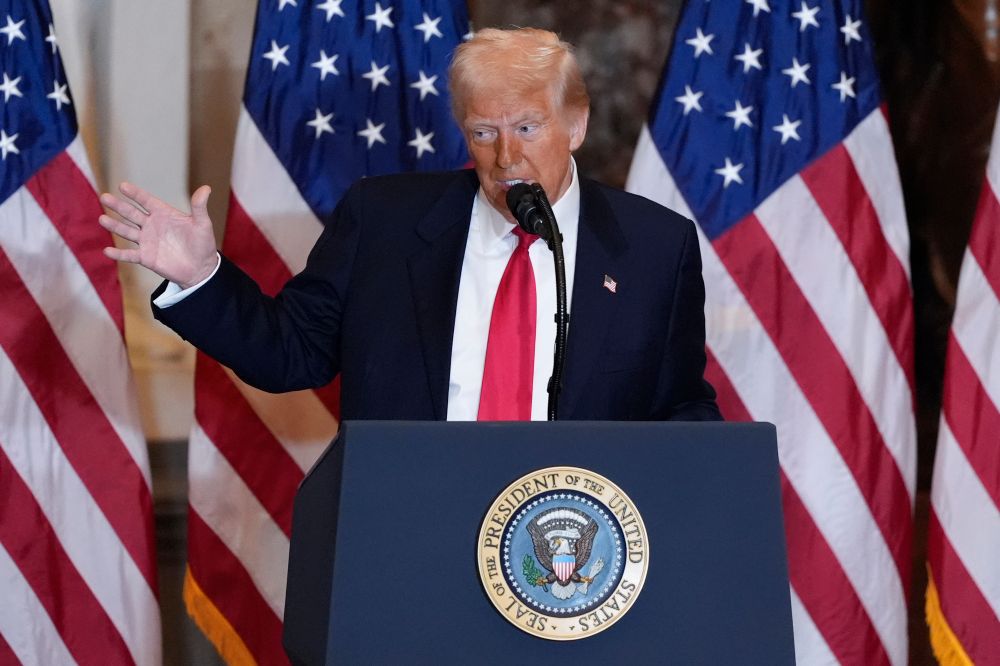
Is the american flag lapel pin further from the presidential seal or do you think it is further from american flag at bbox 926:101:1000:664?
american flag at bbox 926:101:1000:664

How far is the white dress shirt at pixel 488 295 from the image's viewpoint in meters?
1.80

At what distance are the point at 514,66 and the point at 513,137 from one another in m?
0.10

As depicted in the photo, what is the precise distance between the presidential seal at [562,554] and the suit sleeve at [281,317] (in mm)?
680

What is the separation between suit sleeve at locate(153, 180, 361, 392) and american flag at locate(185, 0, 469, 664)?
0.76 m

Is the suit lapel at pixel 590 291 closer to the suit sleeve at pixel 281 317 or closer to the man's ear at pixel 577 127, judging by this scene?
the man's ear at pixel 577 127

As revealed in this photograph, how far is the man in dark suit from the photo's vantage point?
Answer: 5.89 feet

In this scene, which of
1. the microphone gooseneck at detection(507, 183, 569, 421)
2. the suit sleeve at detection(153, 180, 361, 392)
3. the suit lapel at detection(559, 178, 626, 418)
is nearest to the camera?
the microphone gooseneck at detection(507, 183, 569, 421)

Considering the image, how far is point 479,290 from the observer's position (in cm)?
190

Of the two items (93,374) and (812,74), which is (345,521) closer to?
(93,374)

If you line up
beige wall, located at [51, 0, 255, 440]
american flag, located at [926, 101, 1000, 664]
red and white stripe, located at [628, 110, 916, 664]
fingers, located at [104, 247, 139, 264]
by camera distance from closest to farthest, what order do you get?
fingers, located at [104, 247, 139, 264] < american flag, located at [926, 101, 1000, 664] < red and white stripe, located at [628, 110, 916, 664] < beige wall, located at [51, 0, 255, 440]

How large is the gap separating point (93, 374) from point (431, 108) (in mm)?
931

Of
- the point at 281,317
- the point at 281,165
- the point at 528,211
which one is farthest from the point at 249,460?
the point at 528,211

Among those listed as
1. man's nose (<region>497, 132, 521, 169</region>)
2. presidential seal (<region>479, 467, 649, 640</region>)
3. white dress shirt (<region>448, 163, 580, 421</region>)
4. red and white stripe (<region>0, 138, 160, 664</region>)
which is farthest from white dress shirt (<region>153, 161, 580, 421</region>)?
red and white stripe (<region>0, 138, 160, 664</region>)

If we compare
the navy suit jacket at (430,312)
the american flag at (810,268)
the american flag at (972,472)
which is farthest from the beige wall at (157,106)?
the american flag at (972,472)
